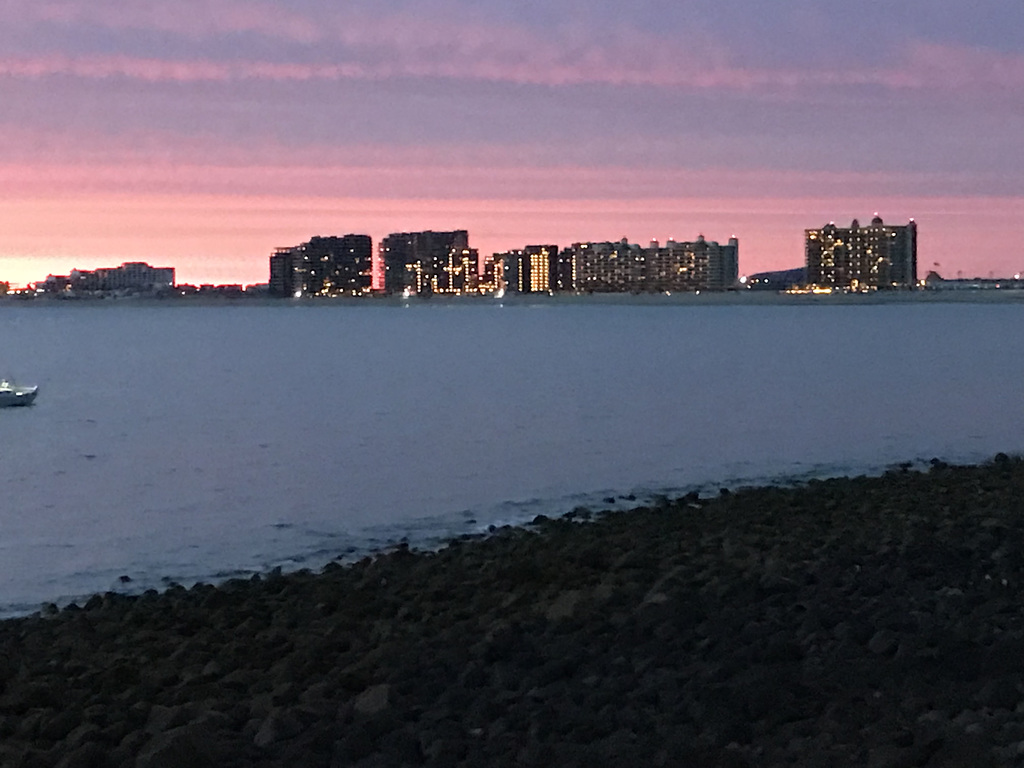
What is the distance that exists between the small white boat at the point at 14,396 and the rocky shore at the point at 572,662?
91.5ft

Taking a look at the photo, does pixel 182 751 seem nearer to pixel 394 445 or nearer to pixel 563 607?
pixel 563 607

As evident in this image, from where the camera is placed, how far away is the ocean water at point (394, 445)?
1803cm

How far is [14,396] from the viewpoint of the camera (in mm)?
39031

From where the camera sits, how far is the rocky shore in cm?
615

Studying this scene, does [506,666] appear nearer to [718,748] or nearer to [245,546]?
[718,748]

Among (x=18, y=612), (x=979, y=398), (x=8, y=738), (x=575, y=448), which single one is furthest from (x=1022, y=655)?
(x=979, y=398)

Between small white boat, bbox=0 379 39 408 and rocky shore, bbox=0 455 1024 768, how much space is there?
27.9 metres

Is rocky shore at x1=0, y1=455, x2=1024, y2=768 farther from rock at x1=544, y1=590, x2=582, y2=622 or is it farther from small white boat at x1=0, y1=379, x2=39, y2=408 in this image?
small white boat at x1=0, y1=379, x2=39, y2=408

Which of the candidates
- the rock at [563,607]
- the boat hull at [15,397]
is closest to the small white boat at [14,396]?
the boat hull at [15,397]

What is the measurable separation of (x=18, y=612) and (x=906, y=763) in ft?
34.6

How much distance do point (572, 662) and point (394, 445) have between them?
22.0 metres

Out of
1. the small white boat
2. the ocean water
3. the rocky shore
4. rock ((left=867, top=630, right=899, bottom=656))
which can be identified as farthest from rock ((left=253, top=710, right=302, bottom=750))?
the small white boat

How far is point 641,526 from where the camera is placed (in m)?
15.3

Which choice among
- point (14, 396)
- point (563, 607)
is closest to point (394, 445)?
point (14, 396)
